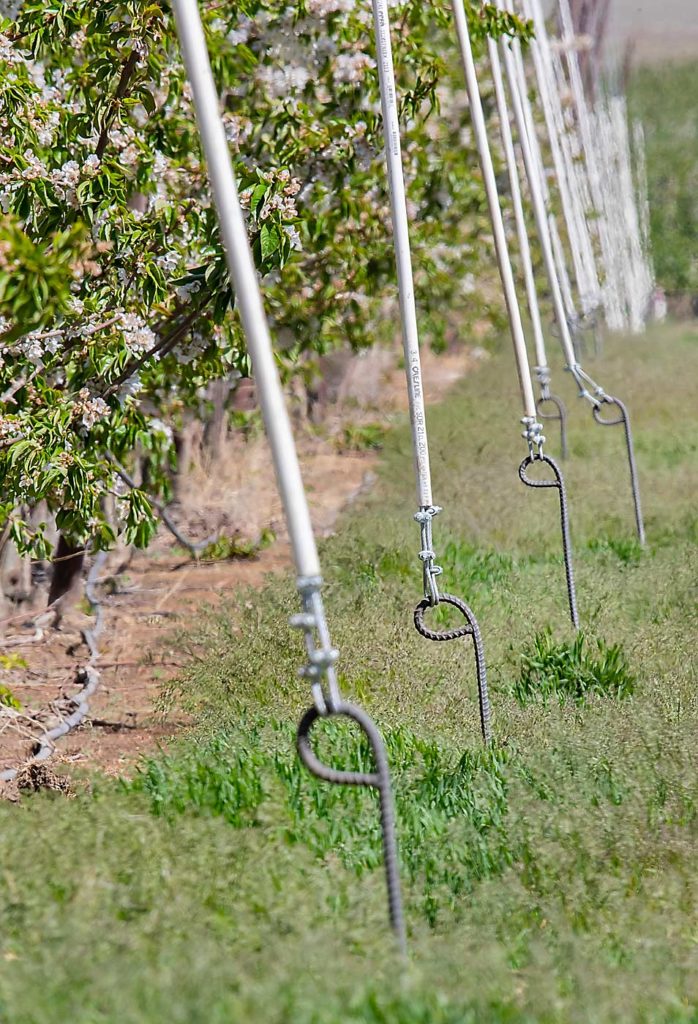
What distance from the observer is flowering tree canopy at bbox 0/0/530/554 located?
466 cm

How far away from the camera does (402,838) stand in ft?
11.3

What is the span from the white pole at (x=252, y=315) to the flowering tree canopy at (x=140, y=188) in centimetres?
55

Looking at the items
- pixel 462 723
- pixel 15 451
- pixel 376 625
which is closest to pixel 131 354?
pixel 15 451

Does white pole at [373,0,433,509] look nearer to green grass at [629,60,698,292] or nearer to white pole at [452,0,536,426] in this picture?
white pole at [452,0,536,426]

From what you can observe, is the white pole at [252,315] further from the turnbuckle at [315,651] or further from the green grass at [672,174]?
the green grass at [672,174]

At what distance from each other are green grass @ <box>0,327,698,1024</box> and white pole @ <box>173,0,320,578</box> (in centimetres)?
73

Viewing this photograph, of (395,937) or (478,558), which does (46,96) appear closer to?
(478,558)

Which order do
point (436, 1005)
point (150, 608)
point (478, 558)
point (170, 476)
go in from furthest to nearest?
1. point (170, 476)
2. point (150, 608)
3. point (478, 558)
4. point (436, 1005)

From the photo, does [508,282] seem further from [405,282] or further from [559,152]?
[559,152]

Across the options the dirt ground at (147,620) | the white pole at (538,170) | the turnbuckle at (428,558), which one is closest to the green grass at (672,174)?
the white pole at (538,170)

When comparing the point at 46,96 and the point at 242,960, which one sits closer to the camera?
the point at 242,960

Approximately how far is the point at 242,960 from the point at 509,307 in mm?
3830

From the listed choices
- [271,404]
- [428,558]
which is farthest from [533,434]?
[271,404]

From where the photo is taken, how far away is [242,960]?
2.53m
